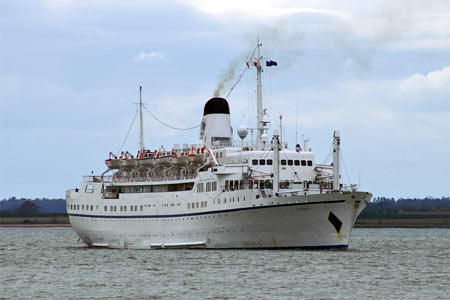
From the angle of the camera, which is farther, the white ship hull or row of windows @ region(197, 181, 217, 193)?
row of windows @ region(197, 181, 217, 193)

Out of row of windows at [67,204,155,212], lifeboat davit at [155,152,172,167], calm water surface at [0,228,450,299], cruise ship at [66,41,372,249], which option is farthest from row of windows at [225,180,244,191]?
row of windows at [67,204,155,212]

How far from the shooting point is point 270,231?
186 ft

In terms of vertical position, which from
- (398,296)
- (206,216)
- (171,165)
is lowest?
(398,296)

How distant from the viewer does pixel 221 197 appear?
59344mm

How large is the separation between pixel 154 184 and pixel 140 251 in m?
6.09

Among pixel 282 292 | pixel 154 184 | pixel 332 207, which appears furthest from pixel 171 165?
pixel 282 292

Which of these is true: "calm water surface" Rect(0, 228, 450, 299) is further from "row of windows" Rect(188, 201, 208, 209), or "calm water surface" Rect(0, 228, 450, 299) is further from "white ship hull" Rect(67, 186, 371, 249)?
"row of windows" Rect(188, 201, 208, 209)

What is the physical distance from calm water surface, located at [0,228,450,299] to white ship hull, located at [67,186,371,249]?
A: 101 cm

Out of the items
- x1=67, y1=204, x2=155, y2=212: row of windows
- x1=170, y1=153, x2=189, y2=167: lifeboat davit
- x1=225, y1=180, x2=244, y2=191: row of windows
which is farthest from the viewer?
x1=67, y1=204, x2=155, y2=212: row of windows

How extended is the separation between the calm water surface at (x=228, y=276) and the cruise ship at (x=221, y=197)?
1523 millimetres

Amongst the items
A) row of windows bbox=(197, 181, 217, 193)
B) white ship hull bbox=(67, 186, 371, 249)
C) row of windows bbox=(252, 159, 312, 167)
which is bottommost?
white ship hull bbox=(67, 186, 371, 249)

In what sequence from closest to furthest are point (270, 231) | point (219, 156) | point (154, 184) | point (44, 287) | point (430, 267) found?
point (44, 287), point (430, 267), point (270, 231), point (219, 156), point (154, 184)

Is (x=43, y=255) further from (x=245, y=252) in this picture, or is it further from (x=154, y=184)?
(x=245, y=252)

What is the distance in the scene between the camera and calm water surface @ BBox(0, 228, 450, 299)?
130ft
